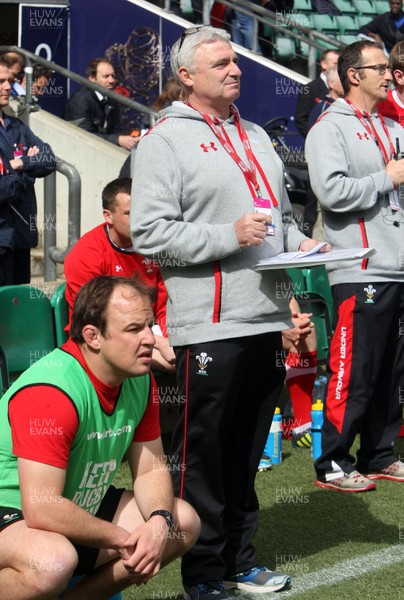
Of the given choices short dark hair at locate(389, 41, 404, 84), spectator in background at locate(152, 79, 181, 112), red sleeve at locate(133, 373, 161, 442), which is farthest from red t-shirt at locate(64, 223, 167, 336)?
spectator in background at locate(152, 79, 181, 112)

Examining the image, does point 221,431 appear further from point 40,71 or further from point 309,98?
point 40,71

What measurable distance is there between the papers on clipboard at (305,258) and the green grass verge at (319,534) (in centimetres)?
127

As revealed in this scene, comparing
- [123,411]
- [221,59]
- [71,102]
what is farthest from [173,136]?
[71,102]

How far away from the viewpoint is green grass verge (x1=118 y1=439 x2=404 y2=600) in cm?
442

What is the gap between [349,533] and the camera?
5121mm

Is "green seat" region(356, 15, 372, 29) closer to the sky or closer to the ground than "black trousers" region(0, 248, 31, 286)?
closer to the sky

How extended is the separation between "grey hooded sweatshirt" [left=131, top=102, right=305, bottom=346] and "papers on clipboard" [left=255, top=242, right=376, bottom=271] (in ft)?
0.32

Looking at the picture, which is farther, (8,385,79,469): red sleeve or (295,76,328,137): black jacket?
(295,76,328,137): black jacket

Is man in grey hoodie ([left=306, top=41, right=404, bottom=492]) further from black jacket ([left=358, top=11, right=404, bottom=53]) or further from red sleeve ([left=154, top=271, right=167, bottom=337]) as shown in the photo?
black jacket ([left=358, top=11, right=404, bottom=53])

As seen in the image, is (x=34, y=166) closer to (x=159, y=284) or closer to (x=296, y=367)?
(x=159, y=284)

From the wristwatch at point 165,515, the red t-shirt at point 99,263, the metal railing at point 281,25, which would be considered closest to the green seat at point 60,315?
the red t-shirt at point 99,263

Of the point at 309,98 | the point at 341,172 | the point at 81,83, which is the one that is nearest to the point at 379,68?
the point at 341,172

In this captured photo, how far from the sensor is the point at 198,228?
4.14 metres

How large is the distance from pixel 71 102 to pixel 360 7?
5.59 m
